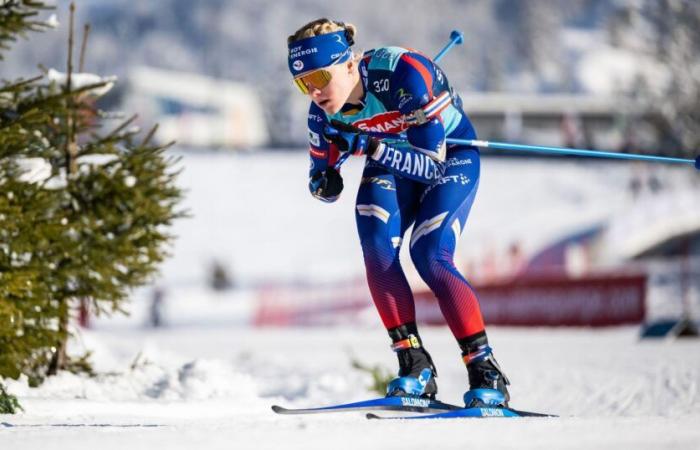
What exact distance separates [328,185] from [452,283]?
0.82 metres

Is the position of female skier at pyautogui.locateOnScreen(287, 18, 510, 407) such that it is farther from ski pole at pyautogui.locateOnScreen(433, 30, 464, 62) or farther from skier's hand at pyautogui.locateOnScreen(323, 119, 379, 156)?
ski pole at pyautogui.locateOnScreen(433, 30, 464, 62)

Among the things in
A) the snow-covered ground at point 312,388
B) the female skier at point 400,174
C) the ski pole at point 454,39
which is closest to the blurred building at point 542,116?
the snow-covered ground at point 312,388

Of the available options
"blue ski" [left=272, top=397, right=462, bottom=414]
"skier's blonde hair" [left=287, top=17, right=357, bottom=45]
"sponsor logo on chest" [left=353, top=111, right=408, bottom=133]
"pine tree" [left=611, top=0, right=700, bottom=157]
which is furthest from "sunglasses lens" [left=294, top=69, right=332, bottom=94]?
"pine tree" [left=611, top=0, right=700, bottom=157]

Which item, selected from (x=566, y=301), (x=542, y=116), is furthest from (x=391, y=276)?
(x=542, y=116)

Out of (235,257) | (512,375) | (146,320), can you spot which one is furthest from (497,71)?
(512,375)

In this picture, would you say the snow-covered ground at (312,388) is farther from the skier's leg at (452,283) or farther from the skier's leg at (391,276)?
the skier's leg at (452,283)

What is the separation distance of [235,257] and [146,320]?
596 inches

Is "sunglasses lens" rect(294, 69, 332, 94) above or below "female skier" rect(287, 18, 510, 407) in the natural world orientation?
above

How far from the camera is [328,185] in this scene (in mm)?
5863

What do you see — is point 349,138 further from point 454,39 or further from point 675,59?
point 675,59

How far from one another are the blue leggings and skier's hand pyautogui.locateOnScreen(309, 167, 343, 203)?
236 millimetres

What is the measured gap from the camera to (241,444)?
169 inches

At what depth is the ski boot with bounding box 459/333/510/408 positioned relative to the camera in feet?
18.6

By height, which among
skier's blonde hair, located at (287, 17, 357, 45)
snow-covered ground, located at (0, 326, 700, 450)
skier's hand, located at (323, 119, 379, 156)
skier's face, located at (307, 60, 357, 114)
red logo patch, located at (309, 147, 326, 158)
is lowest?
snow-covered ground, located at (0, 326, 700, 450)
